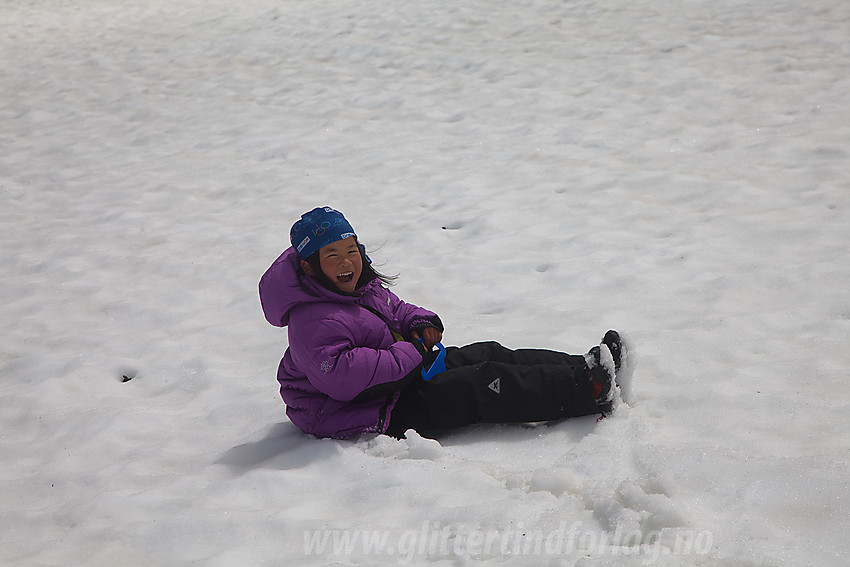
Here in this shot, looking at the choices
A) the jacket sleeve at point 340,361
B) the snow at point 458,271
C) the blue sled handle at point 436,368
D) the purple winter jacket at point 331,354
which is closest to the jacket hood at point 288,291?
the purple winter jacket at point 331,354

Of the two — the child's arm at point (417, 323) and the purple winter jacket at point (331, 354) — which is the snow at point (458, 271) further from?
the child's arm at point (417, 323)

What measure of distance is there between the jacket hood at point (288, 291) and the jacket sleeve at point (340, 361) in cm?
12

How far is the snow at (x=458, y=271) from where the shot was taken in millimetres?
2490

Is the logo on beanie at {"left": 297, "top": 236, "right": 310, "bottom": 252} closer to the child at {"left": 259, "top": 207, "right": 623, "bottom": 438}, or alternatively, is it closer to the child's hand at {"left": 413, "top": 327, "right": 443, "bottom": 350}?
the child at {"left": 259, "top": 207, "right": 623, "bottom": 438}

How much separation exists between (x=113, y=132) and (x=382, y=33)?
4.21 meters

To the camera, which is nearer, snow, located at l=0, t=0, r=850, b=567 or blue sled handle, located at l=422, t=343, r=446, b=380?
snow, located at l=0, t=0, r=850, b=567

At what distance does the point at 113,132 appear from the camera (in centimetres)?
859

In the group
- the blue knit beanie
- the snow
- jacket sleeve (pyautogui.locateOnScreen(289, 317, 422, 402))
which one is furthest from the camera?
the blue knit beanie

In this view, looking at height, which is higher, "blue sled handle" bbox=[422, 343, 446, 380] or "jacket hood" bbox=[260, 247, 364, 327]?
"jacket hood" bbox=[260, 247, 364, 327]

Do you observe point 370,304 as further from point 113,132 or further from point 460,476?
point 113,132

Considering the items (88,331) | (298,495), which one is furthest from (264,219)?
(298,495)

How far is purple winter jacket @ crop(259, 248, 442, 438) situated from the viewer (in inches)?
116

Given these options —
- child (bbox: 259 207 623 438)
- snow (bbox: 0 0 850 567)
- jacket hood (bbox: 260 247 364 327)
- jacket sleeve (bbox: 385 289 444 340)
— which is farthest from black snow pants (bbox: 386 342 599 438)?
jacket hood (bbox: 260 247 364 327)

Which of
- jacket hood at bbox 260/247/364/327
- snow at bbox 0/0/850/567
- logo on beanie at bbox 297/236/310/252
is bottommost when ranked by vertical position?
snow at bbox 0/0/850/567
